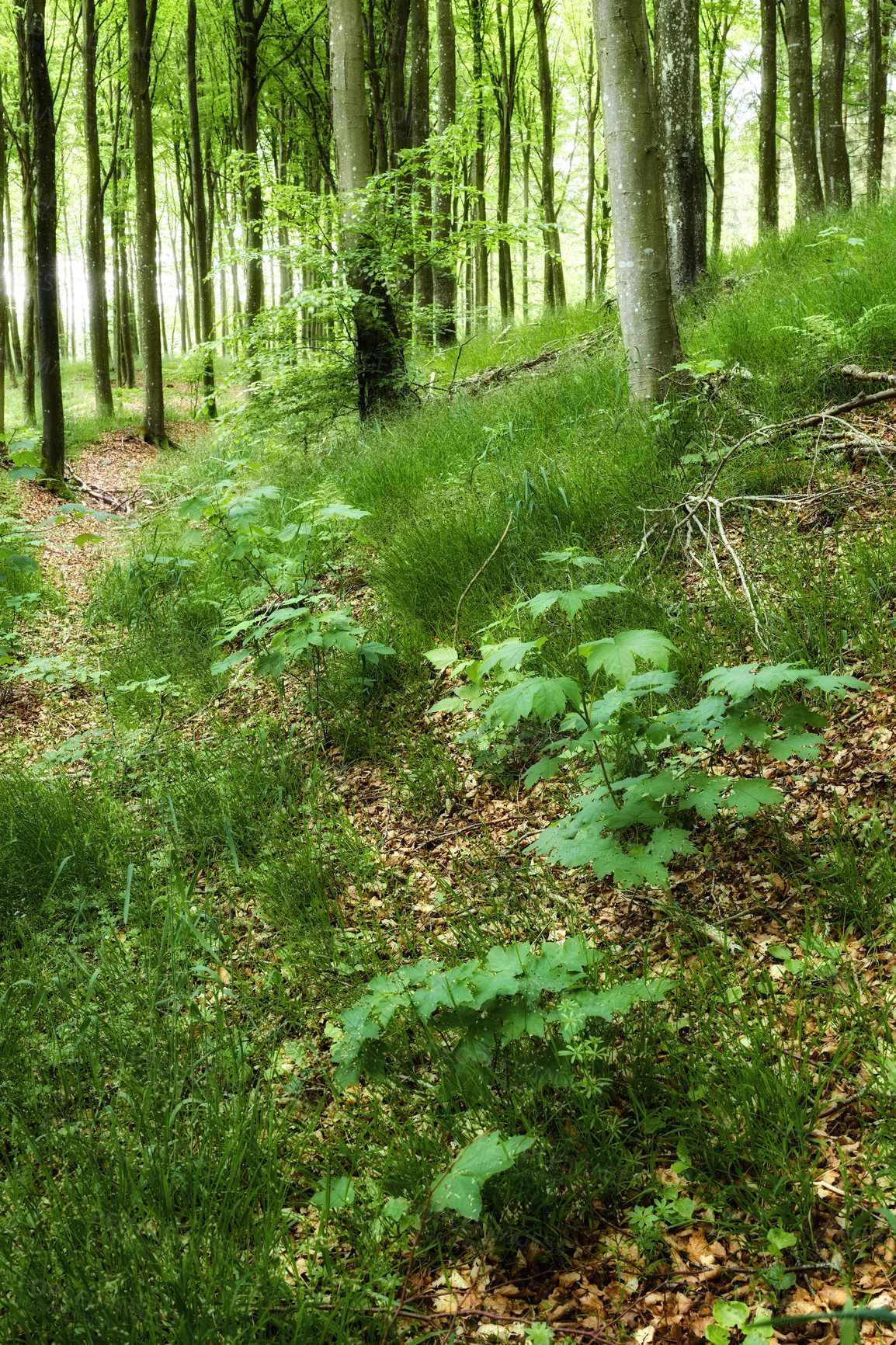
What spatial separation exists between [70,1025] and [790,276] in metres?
6.76

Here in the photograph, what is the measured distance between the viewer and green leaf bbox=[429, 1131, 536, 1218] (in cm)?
149

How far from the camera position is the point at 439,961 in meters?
2.14

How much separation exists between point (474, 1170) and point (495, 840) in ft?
4.59

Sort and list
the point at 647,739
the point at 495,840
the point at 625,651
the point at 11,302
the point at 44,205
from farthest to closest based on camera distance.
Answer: the point at 11,302 < the point at 44,205 < the point at 495,840 < the point at 647,739 < the point at 625,651

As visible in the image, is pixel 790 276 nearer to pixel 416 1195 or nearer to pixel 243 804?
pixel 243 804

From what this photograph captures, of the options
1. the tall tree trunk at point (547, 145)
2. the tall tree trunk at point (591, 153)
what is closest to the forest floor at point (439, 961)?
the tall tree trunk at point (547, 145)

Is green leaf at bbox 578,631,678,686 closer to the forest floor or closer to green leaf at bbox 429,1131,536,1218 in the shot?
the forest floor

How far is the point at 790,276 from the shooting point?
6051 mm

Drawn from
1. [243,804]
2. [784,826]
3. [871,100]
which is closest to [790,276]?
[784,826]

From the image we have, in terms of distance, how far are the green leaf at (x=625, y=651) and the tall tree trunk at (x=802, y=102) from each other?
1025 cm

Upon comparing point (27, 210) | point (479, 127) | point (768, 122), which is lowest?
point (768, 122)

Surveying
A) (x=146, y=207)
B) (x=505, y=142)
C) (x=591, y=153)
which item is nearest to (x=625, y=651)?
(x=146, y=207)

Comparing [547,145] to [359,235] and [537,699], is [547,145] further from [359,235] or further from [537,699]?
[537,699]

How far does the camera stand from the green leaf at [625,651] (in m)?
1.99
